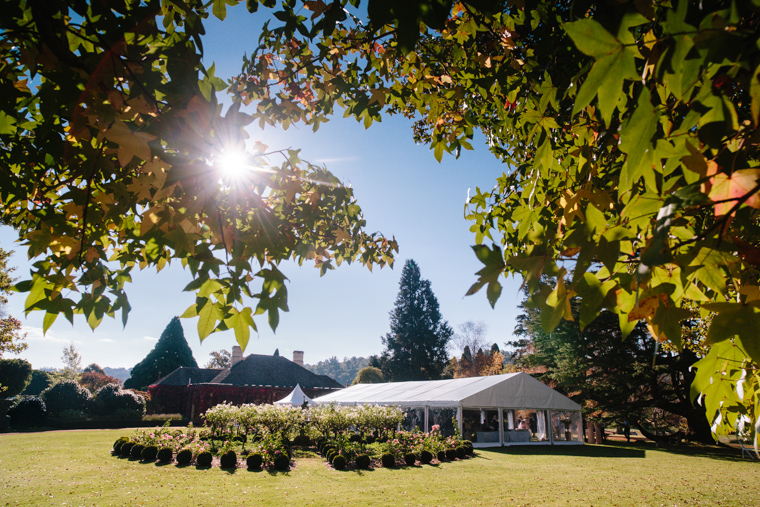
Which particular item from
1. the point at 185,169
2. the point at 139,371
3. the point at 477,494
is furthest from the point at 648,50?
the point at 139,371

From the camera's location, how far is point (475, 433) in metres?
18.2

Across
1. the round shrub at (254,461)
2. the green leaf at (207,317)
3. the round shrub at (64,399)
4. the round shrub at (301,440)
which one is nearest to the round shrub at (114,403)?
the round shrub at (64,399)

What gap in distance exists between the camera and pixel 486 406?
17.1 metres

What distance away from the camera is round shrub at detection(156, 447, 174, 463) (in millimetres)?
10352

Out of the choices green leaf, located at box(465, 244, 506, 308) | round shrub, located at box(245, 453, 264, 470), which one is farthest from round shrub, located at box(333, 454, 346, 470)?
green leaf, located at box(465, 244, 506, 308)

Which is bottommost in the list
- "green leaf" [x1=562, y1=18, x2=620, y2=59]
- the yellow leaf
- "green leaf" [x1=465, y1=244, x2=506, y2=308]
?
"green leaf" [x1=465, y1=244, x2=506, y2=308]

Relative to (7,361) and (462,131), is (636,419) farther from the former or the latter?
(7,361)

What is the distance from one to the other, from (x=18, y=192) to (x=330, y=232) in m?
2.43

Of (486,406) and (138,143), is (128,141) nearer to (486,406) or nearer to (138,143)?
(138,143)

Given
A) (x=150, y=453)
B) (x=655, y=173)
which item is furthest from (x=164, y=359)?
(x=655, y=173)

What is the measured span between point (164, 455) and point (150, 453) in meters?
0.65

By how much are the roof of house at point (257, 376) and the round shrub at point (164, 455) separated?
21145 millimetres

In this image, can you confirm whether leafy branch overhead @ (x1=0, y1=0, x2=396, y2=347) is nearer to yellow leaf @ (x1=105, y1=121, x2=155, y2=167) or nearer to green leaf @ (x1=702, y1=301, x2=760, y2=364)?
yellow leaf @ (x1=105, y1=121, x2=155, y2=167)

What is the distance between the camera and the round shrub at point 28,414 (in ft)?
69.7
